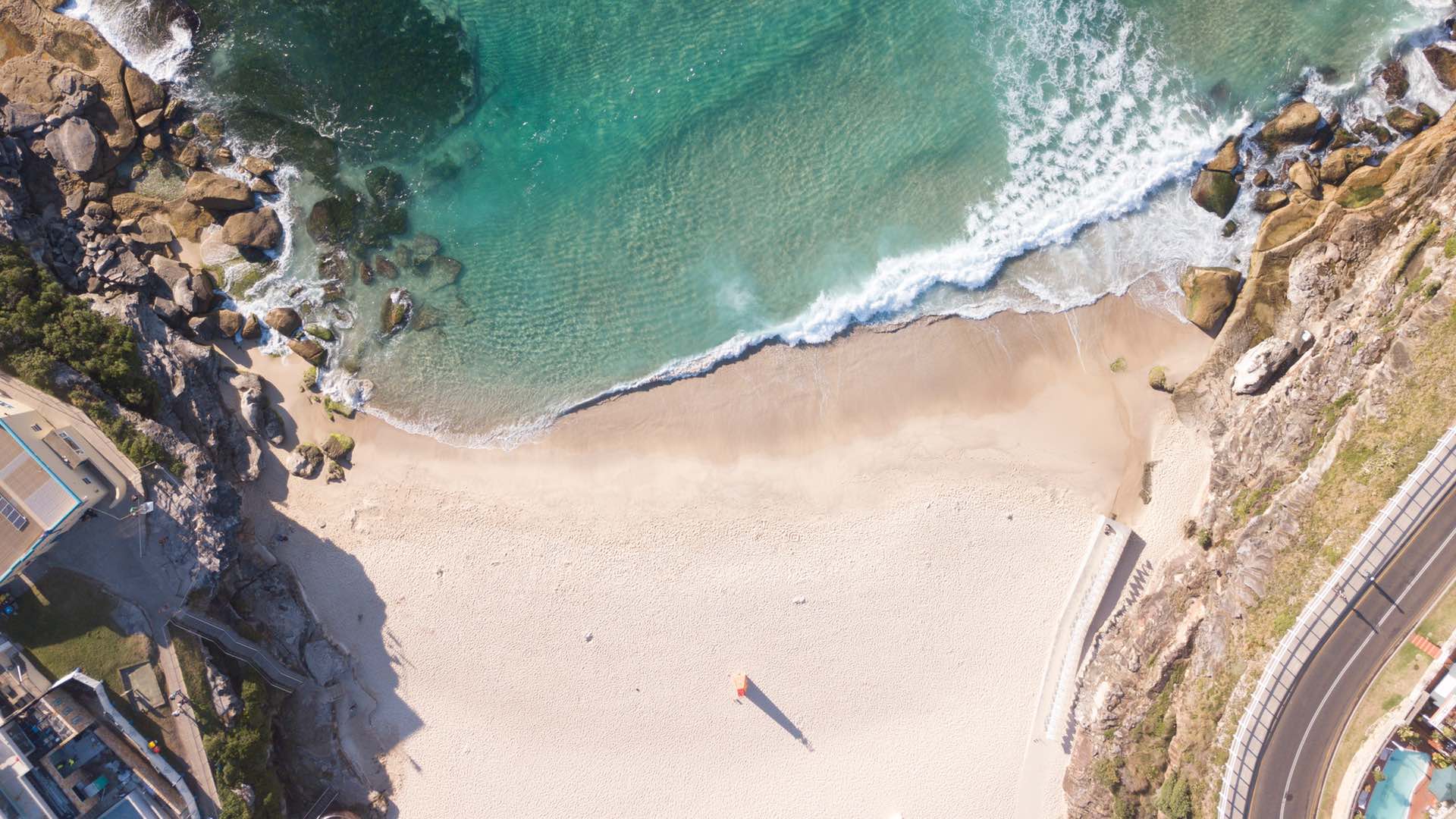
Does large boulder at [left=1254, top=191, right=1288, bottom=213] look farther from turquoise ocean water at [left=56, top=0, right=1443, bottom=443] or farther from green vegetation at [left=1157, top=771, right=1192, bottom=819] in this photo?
green vegetation at [left=1157, top=771, right=1192, bottom=819]

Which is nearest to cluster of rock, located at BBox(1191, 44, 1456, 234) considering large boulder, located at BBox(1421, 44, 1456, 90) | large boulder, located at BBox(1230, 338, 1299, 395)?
large boulder, located at BBox(1421, 44, 1456, 90)

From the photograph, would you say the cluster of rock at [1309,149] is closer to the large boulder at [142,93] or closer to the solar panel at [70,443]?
the large boulder at [142,93]

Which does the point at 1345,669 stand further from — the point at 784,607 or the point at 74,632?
the point at 74,632

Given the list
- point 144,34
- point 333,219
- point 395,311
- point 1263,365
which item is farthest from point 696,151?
point 1263,365

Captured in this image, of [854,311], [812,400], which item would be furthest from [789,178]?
[812,400]

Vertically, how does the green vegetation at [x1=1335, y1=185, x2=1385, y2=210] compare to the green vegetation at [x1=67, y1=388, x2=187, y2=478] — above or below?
above
